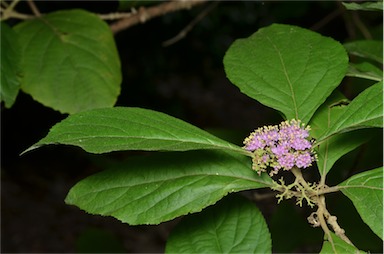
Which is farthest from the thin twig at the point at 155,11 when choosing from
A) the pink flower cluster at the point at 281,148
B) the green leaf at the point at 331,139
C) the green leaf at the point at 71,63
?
the pink flower cluster at the point at 281,148

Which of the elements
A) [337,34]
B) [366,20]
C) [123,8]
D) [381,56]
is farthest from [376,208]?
[337,34]

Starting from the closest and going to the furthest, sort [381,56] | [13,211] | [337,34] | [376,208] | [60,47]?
[376,208] → [381,56] → [60,47] → [337,34] → [13,211]

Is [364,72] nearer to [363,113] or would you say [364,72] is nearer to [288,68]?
[288,68]

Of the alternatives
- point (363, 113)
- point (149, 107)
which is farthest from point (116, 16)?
point (149, 107)

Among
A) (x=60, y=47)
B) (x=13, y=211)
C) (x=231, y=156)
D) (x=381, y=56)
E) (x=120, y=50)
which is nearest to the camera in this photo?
(x=231, y=156)

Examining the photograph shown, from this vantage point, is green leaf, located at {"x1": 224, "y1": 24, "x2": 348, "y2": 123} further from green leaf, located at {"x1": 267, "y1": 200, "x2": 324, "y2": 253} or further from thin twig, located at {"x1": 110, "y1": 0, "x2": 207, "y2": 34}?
green leaf, located at {"x1": 267, "y1": 200, "x2": 324, "y2": 253}

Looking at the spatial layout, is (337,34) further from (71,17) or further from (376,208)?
(376,208)

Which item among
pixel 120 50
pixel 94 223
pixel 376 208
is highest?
pixel 376 208
